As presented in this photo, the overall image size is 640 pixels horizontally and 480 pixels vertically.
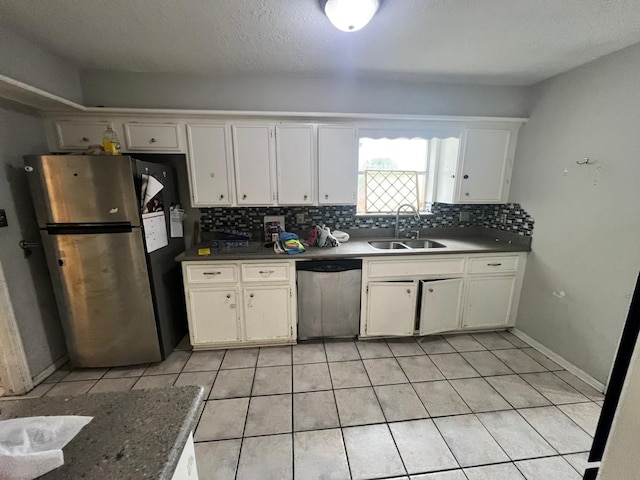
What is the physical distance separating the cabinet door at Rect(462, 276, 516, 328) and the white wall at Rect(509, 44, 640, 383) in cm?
15

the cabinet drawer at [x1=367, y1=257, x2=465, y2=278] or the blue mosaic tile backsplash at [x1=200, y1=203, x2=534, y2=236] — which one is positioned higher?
the blue mosaic tile backsplash at [x1=200, y1=203, x2=534, y2=236]

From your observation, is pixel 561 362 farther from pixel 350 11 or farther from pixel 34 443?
pixel 34 443

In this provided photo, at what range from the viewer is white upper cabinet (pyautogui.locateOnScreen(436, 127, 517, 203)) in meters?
2.56

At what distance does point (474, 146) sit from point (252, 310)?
2.60 metres

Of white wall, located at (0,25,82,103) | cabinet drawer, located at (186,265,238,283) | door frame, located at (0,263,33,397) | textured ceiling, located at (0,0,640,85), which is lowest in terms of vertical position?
door frame, located at (0,263,33,397)

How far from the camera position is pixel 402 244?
2.71 meters

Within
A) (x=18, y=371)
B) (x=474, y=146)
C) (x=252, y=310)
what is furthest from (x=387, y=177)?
(x=18, y=371)

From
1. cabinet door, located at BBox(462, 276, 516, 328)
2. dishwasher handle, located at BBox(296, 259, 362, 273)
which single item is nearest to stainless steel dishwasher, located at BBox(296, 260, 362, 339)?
dishwasher handle, located at BBox(296, 259, 362, 273)

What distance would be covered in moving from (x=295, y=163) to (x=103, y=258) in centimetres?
166

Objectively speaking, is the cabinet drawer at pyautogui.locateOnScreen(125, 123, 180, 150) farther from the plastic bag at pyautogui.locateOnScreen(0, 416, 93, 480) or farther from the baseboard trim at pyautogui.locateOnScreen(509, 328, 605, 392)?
the baseboard trim at pyautogui.locateOnScreen(509, 328, 605, 392)

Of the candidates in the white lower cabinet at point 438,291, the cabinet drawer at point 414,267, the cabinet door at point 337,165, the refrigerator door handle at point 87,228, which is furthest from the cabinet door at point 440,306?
the refrigerator door handle at point 87,228

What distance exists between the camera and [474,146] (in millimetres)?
2564

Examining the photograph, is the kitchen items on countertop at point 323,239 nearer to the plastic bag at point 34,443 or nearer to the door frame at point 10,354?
the plastic bag at point 34,443

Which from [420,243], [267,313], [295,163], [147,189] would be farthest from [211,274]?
[420,243]
